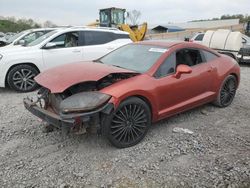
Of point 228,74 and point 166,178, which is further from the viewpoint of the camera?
point 228,74

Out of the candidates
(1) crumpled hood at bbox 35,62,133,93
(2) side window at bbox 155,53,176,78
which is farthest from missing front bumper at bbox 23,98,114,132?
(2) side window at bbox 155,53,176,78

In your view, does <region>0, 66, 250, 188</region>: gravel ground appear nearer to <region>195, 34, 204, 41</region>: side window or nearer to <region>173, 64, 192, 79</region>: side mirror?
<region>173, 64, 192, 79</region>: side mirror

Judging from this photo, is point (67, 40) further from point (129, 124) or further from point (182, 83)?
point (129, 124)

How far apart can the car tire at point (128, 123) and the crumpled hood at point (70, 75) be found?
21.6 inches

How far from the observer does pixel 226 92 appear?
5.93 meters

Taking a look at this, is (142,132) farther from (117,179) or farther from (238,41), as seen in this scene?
(238,41)

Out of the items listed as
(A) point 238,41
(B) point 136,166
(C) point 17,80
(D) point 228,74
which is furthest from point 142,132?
(A) point 238,41

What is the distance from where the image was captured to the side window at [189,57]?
4.96 metres

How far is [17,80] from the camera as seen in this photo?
23.5ft

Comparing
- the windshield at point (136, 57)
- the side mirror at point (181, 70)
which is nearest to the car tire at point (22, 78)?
the windshield at point (136, 57)

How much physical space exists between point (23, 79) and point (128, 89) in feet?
13.8

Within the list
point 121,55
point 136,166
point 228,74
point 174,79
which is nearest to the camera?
point 136,166

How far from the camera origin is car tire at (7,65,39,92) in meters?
7.09

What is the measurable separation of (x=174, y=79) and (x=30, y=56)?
4305mm
